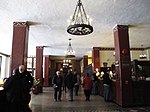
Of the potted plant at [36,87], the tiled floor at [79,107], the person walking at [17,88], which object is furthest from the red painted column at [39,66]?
the person walking at [17,88]

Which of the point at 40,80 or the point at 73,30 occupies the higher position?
the point at 73,30

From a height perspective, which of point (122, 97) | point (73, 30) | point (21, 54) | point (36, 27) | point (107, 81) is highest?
point (36, 27)

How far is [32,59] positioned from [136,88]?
51.7ft

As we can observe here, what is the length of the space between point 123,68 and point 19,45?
14.9ft

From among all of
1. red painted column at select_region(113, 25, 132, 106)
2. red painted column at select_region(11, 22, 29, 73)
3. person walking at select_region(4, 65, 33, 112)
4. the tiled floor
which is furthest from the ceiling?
the tiled floor

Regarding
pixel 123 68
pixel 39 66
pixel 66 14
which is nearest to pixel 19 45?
pixel 66 14

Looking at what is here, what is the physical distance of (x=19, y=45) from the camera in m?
7.30

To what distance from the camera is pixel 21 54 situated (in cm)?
724

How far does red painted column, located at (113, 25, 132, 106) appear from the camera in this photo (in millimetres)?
7395

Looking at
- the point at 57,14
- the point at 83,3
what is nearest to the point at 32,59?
the point at 57,14

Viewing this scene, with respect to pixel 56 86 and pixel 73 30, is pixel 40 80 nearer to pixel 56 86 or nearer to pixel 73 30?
pixel 56 86

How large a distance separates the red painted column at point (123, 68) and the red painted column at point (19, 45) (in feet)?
13.5

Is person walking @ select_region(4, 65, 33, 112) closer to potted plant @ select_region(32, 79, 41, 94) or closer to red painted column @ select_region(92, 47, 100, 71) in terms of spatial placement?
potted plant @ select_region(32, 79, 41, 94)

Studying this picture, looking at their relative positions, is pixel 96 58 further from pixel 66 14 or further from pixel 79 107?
pixel 66 14
